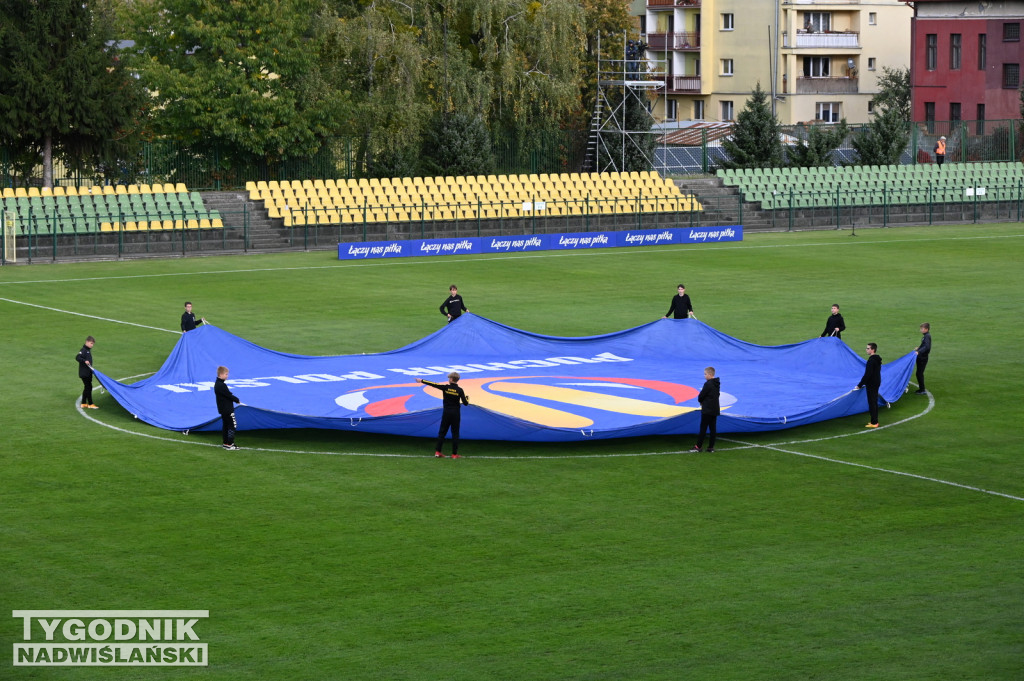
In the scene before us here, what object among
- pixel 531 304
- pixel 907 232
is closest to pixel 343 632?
pixel 531 304

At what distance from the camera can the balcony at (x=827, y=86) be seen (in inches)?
3844

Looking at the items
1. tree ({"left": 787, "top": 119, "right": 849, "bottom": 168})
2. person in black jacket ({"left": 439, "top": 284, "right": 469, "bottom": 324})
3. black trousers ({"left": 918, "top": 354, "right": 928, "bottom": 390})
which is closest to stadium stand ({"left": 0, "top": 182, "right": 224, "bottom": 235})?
person in black jacket ({"left": 439, "top": 284, "right": 469, "bottom": 324})

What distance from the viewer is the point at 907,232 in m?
58.6

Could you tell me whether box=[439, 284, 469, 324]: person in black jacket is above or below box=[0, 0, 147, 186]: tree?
below

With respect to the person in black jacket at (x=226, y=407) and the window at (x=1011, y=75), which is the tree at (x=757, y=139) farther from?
the person in black jacket at (x=226, y=407)

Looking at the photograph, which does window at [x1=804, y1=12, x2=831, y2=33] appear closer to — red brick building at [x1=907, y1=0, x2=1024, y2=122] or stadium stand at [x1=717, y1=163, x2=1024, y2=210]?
red brick building at [x1=907, y1=0, x2=1024, y2=122]

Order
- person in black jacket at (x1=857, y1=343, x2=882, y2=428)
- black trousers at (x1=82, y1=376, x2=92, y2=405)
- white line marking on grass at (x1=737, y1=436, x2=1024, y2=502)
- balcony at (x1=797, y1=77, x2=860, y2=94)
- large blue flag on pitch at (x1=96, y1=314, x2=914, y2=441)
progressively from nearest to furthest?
white line marking on grass at (x1=737, y1=436, x2=1024, y2=502) → large blue flag on pitch at (x1=96, y1=314, x2=914, y2=441) → person in black jacket at (x1=857, y1=343, x2=882, y2=428) → black trousers at (x1=82, y1=376, x2=92, y2=405) → balcony at (x1=797, y1=77, x2=860, y2=94)

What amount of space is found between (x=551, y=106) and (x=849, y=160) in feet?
58.2

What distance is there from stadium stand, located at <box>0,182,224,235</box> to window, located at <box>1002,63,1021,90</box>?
4845 cm

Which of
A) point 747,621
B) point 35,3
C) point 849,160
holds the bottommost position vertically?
point 747,621

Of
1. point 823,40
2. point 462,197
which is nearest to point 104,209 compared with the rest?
point 462,197

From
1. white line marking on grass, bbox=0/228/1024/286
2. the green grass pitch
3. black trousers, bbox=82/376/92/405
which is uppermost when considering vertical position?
white line marking on grass, bbox=0/228/1024/286

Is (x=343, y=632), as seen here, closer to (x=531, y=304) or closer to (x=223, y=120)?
(x=531, y=304)

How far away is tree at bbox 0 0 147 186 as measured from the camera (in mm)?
53031
